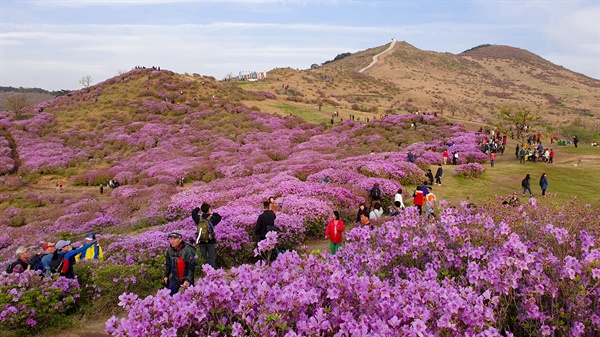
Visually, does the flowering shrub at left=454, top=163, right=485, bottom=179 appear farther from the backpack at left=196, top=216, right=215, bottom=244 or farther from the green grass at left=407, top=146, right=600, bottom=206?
the backpack at left=196, top=216, right=215, bottom=244

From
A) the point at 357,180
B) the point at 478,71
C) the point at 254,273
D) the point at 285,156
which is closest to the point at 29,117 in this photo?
the point at 285,156

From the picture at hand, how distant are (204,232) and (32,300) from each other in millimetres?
3979

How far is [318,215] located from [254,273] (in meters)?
10.1

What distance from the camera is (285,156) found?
35.8 meters

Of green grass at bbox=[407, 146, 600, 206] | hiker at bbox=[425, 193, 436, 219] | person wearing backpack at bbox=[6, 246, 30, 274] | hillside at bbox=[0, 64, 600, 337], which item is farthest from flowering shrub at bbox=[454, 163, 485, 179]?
person wearing backpack at bbox=[6, 246, 30, 274]

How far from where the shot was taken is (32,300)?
27.3 ft

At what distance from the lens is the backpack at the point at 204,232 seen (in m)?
9.76

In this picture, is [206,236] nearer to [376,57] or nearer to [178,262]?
[178,262]

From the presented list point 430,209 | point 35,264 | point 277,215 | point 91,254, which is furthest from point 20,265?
point 430,209

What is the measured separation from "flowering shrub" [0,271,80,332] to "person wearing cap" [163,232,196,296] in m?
3.15

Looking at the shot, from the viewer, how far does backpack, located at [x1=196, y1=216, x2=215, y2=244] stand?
976 cm

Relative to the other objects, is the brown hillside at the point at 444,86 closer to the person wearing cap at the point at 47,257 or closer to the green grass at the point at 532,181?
the green grass at the point at 532,181

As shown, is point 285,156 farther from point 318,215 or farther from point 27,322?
point 27,322

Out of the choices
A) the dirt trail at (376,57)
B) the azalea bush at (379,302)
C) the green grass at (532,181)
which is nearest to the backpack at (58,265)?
the azalea bush at (379,302)
